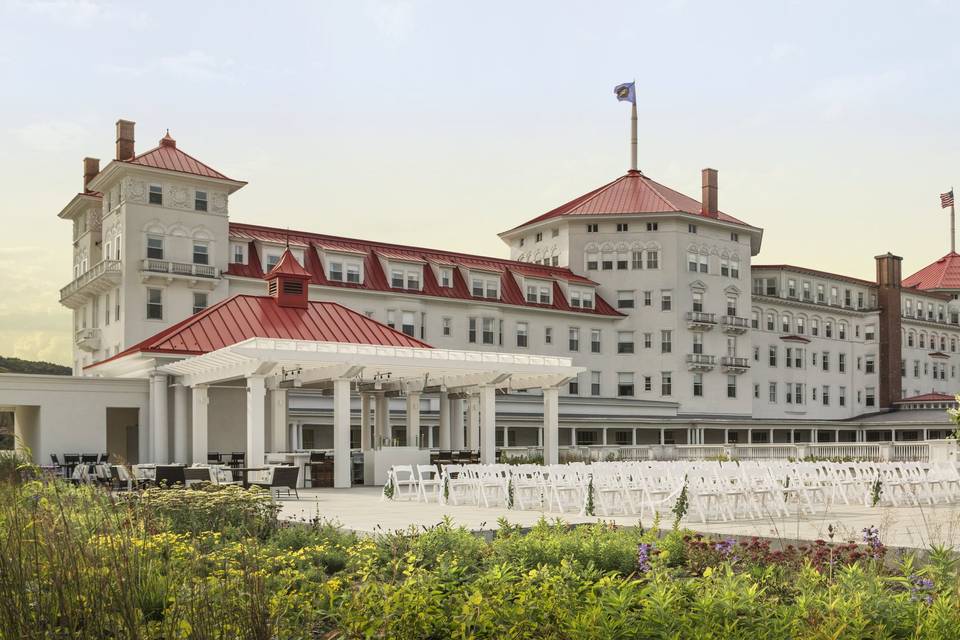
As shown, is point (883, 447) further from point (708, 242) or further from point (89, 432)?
point (89, 432)

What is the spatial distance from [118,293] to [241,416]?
16640 millimetres

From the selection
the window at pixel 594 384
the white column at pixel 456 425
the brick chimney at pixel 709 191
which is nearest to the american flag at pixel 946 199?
the brick chimney at pixel 709 191

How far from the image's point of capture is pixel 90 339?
57656 millimetres

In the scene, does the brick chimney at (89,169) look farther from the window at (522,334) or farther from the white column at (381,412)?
the white column at (381,412)

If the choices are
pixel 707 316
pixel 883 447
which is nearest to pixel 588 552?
pixel 883 447

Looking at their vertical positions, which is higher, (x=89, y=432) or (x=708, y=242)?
(x=708, y=242)

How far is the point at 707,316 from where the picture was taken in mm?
76000

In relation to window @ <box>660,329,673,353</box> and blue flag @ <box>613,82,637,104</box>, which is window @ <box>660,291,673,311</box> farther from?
blue flag @ <box>613,82,637,104</box>

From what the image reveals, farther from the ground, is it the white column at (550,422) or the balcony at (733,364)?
the balcony at (733,364)

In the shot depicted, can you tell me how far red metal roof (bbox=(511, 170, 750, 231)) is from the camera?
2972 inches

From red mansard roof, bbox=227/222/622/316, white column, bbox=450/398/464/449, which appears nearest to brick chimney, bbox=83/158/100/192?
red mansard roof, bbox=227/222/622/316

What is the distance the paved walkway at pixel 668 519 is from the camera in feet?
56.6

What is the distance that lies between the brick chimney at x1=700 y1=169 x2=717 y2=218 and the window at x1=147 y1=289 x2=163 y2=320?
4102 cm

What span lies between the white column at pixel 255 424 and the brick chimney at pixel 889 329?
73.1 m
